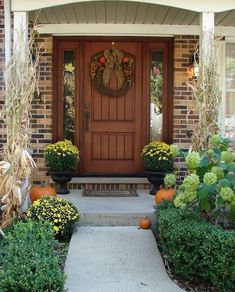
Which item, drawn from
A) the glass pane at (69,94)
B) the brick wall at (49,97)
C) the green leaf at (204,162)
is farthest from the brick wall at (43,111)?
the green leaf at (204,162)

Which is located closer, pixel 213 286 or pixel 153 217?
pixel 213 286

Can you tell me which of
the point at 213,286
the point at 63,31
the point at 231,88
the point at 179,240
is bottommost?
the point at 213,286

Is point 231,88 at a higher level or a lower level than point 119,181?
higher

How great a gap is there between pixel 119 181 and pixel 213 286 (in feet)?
10.5

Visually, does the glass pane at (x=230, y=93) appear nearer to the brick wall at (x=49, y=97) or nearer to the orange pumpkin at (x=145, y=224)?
the brick wall at (x=49, y=97)

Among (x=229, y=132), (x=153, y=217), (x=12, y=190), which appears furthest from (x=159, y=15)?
(x=12, y=190)

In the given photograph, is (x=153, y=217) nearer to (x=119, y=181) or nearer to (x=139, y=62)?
(x=119, y=181)

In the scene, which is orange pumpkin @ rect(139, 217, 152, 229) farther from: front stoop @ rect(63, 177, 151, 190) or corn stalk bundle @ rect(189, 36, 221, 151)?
front stoop @ rect(63, 177, 151, 190)

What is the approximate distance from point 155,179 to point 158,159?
301 millimetres

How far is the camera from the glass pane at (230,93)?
715 cm

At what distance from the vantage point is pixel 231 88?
7176 mm

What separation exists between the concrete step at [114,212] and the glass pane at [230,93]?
6.07 ft

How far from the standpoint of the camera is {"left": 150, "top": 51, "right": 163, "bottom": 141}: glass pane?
7176 mm

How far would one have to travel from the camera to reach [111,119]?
7.19 metres
